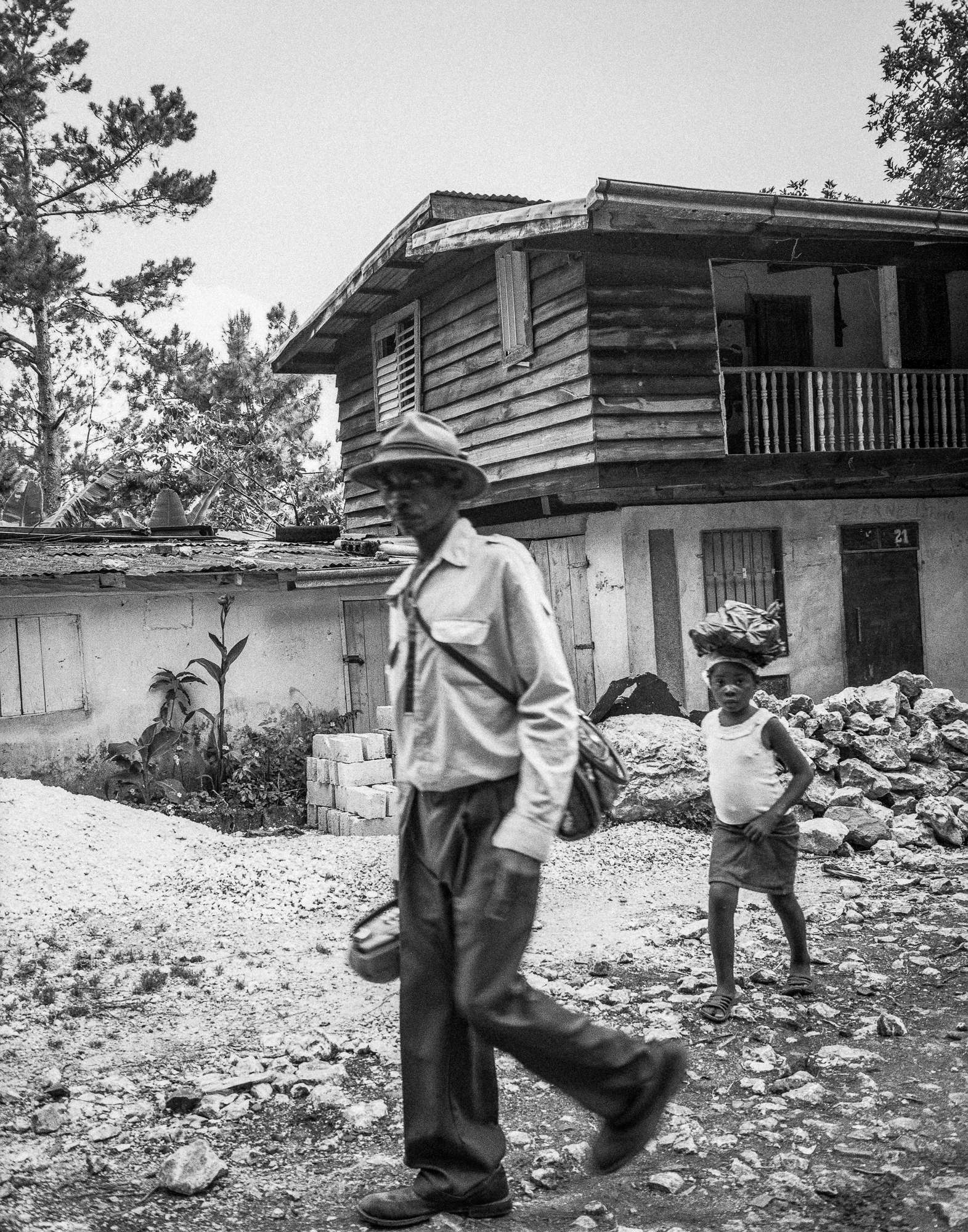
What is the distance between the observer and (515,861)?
2.78 metres

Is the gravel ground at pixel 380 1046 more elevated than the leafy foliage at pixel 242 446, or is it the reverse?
the leafy foliage at pixel 242 446

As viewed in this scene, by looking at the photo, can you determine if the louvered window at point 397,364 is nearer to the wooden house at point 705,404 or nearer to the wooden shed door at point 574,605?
the wooden house at point 705,404

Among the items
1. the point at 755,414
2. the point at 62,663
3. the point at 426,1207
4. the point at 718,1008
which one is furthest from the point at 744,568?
the point at 426,1207

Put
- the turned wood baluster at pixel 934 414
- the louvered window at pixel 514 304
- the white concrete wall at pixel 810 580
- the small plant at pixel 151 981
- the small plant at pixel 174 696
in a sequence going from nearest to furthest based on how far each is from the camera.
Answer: the small plant at pixel 151 981, the small plant at pixel 174 696, the louvered window at pixel 514 304, the white concrete wall at pixel 810 580, the turned wood baluster at pixel 934 414

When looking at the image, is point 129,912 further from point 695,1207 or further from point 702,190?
point 702,190

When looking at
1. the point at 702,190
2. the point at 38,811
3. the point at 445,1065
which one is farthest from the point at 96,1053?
the point at 702,190

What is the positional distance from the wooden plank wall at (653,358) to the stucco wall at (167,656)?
366 centimetres

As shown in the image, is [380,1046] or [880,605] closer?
[380,1046]

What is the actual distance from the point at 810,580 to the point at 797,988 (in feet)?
32.8

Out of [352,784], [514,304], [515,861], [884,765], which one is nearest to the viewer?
[515,861]

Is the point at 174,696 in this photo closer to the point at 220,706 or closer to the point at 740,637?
the point at 220,706

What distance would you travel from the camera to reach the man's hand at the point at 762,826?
4758mm

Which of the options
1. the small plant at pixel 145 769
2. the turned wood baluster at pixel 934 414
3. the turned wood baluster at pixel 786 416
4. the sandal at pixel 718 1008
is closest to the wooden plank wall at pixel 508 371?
the turned wood baluster at pixel 786 416

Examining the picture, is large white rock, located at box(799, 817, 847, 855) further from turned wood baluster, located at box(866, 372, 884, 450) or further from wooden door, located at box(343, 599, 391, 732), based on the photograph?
turned wood baluster, located at box(866, 372, 884, 450)
